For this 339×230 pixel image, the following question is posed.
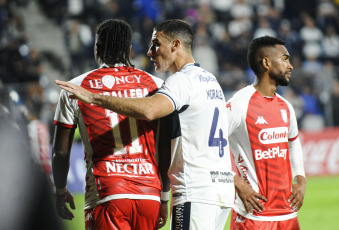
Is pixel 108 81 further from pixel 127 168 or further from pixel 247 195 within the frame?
pixel 247 195

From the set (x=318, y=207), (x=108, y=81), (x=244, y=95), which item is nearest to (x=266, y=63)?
(x=244, y=95)

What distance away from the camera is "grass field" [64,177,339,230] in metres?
10.5

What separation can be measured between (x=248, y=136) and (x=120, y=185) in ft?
5.20

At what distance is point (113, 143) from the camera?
15.5 ft

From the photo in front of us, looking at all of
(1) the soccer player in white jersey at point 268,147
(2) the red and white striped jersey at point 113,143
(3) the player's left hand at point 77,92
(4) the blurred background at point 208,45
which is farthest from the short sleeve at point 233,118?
(4) the blurred background at point 208,45

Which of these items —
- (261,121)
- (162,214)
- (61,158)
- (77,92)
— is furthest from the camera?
(261,121)

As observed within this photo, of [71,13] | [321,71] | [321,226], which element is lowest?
[321,226]

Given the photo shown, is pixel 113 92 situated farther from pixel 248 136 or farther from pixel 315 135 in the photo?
pixel 315 135

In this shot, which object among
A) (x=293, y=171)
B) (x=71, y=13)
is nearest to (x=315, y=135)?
A: (x=71, y=13)

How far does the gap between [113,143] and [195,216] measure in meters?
0.81

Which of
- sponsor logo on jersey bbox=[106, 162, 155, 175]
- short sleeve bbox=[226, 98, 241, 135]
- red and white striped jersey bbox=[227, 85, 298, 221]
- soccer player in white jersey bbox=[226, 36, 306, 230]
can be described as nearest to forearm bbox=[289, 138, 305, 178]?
soccer player in white jersey bbox=[226, 36, 306, 230]

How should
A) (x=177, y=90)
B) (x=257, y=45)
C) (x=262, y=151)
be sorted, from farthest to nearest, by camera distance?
(x=257, y=45) → (x=262, y=151) → (x=177, y=90)

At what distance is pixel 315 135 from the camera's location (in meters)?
17.0

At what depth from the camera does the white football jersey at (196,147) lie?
15.4ft
